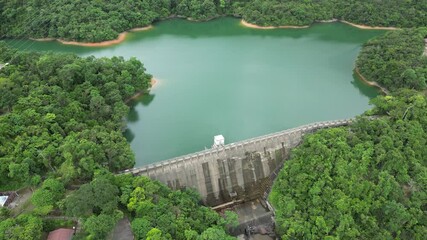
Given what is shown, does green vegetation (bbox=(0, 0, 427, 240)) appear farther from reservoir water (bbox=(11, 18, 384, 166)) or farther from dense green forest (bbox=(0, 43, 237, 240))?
reservoir water (bbox=(11, 18, 384, 166))

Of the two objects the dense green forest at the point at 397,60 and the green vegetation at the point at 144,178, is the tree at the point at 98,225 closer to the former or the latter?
the green vegetation at the point at 144,178

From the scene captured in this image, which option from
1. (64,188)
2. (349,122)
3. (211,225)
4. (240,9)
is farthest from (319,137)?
(240,9)

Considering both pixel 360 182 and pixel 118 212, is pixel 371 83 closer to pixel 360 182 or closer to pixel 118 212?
pixel 360 182

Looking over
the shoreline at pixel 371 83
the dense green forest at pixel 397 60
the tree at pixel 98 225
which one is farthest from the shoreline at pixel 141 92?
A: the dense green forest at pixel 397 60

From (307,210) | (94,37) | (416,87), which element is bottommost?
(307,210)

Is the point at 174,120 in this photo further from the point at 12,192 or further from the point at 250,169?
the point at 12,192

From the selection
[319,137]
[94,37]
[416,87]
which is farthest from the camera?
[94,37]

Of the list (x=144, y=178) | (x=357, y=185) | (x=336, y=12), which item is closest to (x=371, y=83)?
(x=336, y=12)
